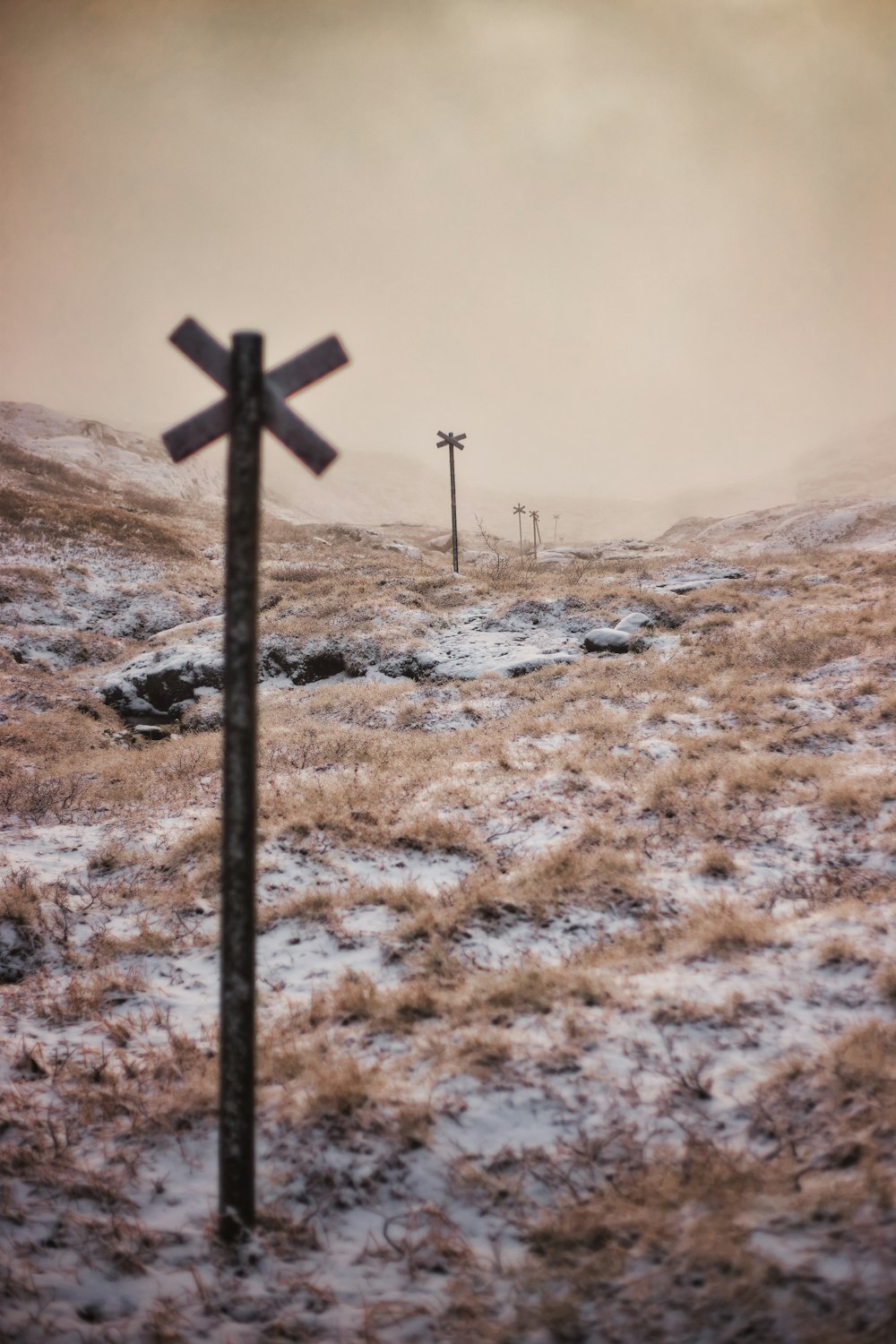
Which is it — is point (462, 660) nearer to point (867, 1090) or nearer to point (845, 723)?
point (845, 723)

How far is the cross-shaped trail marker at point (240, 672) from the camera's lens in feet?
10.6

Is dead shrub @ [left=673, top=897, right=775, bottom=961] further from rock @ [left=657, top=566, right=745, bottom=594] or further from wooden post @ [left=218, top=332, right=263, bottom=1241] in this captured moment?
rock @ [left=657, top=566, right=745, bottom=594]

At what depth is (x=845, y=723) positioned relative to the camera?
10078mm

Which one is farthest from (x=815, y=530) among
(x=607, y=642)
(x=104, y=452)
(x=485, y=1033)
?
(x=104, y=452)

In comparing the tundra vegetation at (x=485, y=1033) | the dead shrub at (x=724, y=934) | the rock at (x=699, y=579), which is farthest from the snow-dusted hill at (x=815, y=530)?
the dead shrub at (x=724, y=934)

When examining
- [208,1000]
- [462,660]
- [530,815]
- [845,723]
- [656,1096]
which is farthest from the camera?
[462,660]

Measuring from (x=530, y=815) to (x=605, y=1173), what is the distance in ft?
17.1

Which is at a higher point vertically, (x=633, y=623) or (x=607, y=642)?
(x=633, y=623)

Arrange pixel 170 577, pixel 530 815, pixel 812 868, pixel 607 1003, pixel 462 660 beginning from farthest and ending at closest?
pixel 170 577
pixel 462 660
pixel 530 815
pixel 812 868
pixel 607 1003

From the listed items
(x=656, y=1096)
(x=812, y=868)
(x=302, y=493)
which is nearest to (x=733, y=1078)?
(x=656, y=1096)

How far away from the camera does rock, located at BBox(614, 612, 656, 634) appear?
19266mm

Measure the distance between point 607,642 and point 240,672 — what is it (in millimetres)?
16106

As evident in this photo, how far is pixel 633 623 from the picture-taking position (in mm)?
19578

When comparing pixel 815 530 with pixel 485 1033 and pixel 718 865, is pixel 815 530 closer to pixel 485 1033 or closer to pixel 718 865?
pixel 718 865
